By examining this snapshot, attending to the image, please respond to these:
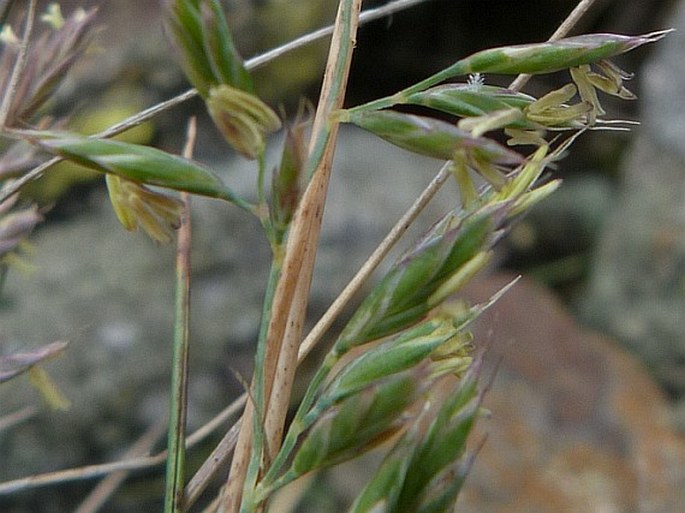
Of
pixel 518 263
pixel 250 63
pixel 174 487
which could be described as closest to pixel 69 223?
pixel 518 263

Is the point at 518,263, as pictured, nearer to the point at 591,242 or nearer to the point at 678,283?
the point at 591,242

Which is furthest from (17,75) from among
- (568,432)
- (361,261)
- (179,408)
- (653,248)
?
(653,248)

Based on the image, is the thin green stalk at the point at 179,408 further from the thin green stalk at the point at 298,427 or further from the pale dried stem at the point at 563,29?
the pale dried stem at the point at 563,29

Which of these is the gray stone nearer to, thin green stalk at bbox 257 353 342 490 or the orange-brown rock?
the orange-brown rock

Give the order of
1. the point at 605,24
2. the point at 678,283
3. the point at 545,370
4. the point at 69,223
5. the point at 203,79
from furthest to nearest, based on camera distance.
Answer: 1. the point at 605,24
2. the point at 678,283
3. the point at 69,223
4. the point at 545,370
5. the point at 203,79

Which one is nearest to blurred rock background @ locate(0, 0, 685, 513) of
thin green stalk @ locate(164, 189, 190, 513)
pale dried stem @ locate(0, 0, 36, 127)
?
pale dried stem @ locate(0, 0, 36, 127)

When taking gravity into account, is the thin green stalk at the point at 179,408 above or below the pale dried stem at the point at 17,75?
below

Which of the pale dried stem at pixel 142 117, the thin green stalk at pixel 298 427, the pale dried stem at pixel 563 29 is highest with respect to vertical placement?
the pale dried stem at pixel 142 117

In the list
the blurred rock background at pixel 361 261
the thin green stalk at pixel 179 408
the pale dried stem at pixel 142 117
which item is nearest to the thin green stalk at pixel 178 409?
the thin green stalk at pixel 179 408
